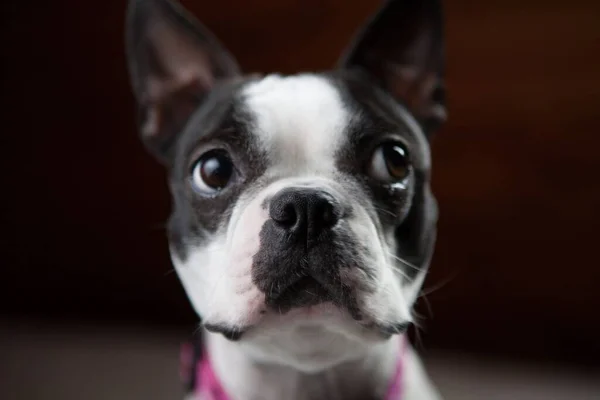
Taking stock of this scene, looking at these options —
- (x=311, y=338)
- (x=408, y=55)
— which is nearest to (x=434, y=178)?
(x=408, y=55)

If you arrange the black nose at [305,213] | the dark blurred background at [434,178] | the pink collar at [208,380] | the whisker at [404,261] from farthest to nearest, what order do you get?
the dark blurred background at [434,178], the pink collar at [208,380], the whisker at [404,261], the black nose at [305,213]

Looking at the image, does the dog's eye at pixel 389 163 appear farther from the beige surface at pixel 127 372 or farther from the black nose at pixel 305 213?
the beige surface at pixel 127 372

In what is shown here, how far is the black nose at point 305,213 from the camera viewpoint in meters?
0.77

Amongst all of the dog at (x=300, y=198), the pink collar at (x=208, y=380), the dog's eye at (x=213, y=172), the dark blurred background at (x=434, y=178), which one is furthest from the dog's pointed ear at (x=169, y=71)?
the dark blurred background at (x=434, y=178)

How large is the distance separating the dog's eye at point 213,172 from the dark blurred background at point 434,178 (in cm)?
76

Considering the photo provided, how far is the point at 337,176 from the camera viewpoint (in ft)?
2.88

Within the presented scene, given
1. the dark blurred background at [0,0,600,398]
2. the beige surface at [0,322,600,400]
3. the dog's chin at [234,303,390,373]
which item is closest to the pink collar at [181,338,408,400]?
the dog's chin at [234,303,390,373]

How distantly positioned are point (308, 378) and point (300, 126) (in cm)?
35

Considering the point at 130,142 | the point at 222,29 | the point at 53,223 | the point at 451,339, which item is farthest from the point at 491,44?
the point at 53,223

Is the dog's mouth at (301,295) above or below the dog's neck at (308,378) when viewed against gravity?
above

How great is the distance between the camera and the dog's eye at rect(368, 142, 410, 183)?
91 centimetres

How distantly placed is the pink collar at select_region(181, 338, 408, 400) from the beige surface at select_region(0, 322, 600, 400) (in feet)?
1.87

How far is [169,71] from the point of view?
43.5 inches

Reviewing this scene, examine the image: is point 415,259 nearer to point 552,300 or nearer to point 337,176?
point 337,176
